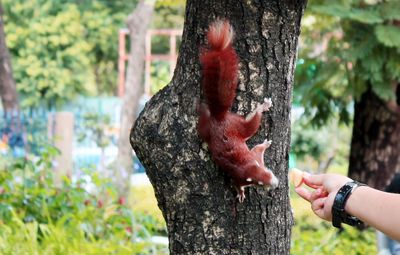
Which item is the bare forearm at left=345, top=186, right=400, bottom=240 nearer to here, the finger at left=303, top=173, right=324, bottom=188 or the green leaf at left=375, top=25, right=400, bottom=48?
the finger at left=303, top=173, right=324, bottom=188

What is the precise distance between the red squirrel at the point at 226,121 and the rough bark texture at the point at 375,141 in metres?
3.34

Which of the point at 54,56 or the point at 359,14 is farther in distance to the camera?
the point at 54,56

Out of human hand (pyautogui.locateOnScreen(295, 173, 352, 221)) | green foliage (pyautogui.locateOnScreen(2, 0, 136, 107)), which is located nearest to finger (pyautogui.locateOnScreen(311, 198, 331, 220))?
human hand (pyautogui.locateOnScreen(295, 173, 352, 221))

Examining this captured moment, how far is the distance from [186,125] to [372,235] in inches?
123

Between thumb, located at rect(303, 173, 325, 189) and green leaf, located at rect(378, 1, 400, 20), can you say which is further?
green leaf, located at rect(378, 1, 400, 20)

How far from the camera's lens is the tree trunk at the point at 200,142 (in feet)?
5.07

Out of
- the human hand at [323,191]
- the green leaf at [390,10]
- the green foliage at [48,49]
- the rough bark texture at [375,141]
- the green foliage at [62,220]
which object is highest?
the green leaf at [390,10]

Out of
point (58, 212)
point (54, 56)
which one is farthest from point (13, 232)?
point (54, 56)

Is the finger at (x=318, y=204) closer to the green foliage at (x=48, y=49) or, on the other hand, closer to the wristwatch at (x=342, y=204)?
the wristwatch at (x=342, y=204)

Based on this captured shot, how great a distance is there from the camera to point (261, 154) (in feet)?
4.81

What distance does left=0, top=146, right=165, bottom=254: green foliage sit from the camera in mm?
3016

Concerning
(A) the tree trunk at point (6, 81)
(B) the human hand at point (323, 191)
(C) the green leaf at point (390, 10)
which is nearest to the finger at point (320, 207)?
(B) the human hand at point (323, 191)

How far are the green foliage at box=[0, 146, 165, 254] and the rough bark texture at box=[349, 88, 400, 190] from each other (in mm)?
1758

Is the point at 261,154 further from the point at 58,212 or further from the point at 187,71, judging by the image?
the point at 58,212
